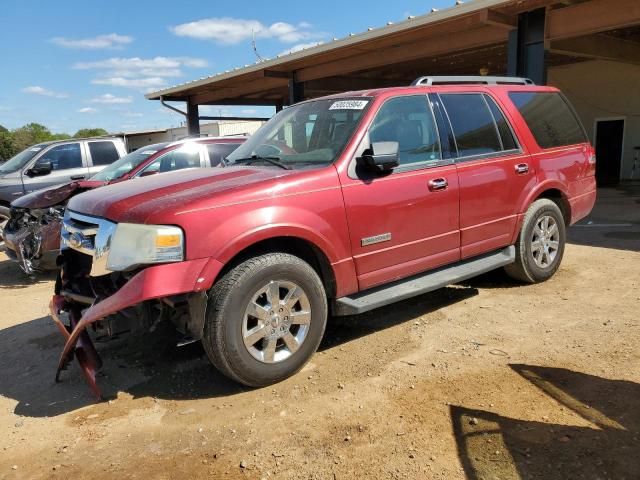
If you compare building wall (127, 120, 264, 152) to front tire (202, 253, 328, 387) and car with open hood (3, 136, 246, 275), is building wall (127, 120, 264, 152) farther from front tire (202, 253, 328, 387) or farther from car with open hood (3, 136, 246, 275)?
front tire (202, 253, 328, 387)

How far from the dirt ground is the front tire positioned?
0.64 feet

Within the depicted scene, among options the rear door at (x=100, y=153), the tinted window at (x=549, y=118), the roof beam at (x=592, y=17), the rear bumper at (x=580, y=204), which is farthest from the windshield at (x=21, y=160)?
the roof beam at (x=592, y=17)

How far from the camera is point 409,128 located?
14.0ft

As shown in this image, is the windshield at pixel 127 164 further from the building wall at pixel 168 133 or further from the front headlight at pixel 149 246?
the building wall at pixel 168 133

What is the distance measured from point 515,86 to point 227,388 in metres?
4.10

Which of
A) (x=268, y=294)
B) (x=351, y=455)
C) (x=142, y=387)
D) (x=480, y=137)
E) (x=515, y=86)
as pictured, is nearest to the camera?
(x=351, y=455)

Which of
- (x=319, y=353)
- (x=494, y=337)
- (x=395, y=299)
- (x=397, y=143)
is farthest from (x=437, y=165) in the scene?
(x=319, y=353)

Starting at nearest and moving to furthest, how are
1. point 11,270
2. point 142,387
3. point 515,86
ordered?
1. point 142,387
2. point 515,86
3. point 11,270

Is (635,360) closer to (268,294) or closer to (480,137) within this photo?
(480,137)

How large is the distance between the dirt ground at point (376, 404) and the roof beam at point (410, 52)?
25.0 ft

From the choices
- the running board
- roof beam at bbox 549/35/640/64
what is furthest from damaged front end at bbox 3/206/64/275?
roof beam at bbox 549/35/640/64

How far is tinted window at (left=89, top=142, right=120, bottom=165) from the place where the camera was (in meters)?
9.82

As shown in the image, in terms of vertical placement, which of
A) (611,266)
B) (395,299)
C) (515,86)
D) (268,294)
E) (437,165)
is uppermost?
(515,86)

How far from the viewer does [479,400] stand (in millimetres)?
3174
